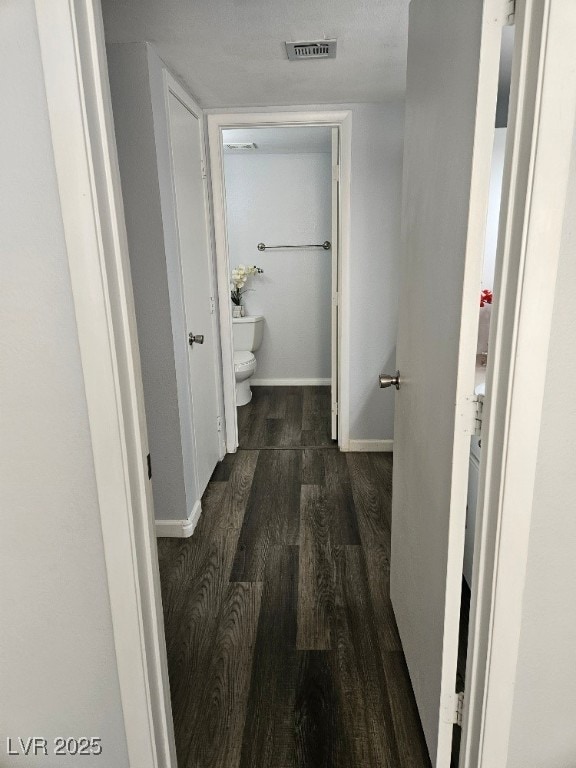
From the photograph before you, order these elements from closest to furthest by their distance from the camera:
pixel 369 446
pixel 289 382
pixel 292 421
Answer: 1. pixel 369 446
2. pixel 292 421
3. pixel 289 382

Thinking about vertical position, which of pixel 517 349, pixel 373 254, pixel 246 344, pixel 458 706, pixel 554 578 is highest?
pixel 373 254

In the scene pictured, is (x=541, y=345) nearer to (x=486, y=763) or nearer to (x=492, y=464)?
(x=492, y=464)

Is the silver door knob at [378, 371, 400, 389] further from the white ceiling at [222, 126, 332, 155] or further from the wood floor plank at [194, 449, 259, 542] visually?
the white ceiling at [222, 126, 332, 155]

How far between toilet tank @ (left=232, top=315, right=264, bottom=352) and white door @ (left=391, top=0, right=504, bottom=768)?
3.23m

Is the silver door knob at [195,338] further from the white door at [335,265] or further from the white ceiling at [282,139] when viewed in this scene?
the white ceiling at [282,139]

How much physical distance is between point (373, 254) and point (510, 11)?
7.73 ft

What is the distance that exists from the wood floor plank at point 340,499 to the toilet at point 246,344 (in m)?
1.29

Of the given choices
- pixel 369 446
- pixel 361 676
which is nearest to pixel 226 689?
pixel 361 676

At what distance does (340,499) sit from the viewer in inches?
116

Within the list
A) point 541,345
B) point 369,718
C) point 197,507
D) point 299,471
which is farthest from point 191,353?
point 541,345

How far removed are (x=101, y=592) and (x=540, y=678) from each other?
3.19 ft

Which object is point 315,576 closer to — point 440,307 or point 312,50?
point 440,307

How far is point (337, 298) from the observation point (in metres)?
3.40

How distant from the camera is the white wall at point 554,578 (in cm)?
96
